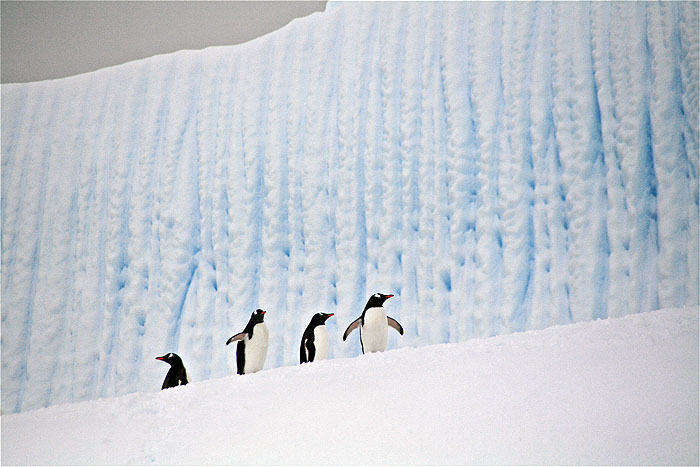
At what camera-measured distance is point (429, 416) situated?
1053mm

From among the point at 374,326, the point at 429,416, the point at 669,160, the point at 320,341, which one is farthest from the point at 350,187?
the point at 429,416

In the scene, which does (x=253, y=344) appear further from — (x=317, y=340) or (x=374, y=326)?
(x=374, y=326)

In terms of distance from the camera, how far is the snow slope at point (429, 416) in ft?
3.05

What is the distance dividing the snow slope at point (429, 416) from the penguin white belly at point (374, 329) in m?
1.08

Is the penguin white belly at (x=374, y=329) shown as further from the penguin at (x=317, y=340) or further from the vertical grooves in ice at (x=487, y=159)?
the vertical grooves in ice at (x=487, y=159)

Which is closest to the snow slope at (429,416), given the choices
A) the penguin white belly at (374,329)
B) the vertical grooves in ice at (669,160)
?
the penguin white belly at (374,329)

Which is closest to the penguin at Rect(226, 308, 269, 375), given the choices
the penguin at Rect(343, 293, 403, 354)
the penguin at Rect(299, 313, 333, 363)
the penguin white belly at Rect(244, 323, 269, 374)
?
the penguin white belly at Rect(244, 323, 269, 374)

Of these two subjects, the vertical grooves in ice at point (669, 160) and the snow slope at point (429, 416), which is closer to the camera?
the snow slope at point (429, 416)

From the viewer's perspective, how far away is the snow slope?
0.93 metres

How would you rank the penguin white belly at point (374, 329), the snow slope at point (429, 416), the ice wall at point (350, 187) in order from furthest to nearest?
the ice wall at point (350, 187) < the penguin white belly at point (374, 329) < the snow slope at point (429, 416)

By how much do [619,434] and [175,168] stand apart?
12.3 feet

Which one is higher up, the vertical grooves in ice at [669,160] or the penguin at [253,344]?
the vertical grooves in ice at [669,160]

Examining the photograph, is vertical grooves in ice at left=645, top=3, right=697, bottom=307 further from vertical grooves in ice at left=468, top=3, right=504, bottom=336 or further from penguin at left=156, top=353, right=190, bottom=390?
penguin at left=156, top=353, right=190, bottom=390

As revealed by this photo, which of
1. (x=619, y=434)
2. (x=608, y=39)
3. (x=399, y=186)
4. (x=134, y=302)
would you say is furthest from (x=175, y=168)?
(x=619, y=434)
